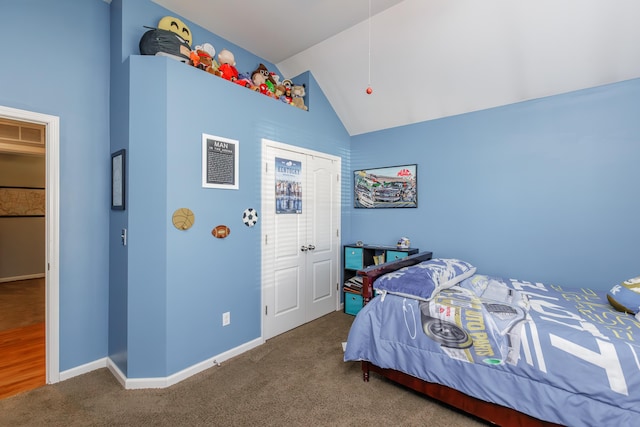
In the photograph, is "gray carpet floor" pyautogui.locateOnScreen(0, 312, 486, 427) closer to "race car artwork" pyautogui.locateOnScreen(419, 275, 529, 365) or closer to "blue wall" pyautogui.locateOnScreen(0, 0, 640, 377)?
"blue wall" pyautogui.locateOnScreen(0, 0, 640, 377)

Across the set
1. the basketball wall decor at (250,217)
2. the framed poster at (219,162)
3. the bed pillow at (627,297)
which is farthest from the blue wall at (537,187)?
the framed poster at (219,162)

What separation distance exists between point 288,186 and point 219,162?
0.84 metres

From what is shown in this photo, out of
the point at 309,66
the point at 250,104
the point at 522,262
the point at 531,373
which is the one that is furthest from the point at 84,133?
the point at 522,262

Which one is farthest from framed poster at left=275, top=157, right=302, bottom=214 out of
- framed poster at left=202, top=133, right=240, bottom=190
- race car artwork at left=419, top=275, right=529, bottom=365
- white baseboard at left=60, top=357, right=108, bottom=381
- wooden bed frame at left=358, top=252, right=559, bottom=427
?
white baseboard at left=60, top=357, right=108, bottom=381

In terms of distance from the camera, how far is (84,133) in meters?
2.29

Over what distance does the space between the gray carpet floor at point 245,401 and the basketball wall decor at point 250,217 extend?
1.22m

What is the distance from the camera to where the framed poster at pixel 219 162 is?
236 centimetres

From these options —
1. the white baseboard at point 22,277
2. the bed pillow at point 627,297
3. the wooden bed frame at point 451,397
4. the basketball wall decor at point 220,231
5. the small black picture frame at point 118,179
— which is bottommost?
the white baseboard at point 22,277

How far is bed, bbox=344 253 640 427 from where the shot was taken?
1.38m

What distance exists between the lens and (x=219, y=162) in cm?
244

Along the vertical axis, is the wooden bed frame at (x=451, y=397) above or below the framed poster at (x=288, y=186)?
below

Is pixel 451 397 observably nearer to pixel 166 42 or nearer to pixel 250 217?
pixel 250 217

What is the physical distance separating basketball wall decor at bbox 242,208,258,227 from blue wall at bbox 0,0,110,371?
1127 mm

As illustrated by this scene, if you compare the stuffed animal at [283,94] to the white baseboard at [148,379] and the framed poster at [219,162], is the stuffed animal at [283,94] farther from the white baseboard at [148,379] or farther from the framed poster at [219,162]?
the white baseboard at [148,379]
